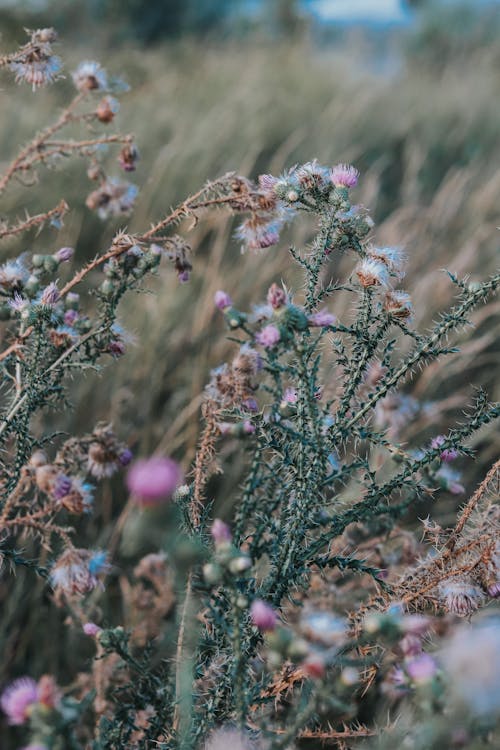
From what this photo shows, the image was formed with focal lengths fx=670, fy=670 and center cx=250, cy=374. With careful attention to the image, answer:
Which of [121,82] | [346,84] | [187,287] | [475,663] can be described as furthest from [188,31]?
[475,663]

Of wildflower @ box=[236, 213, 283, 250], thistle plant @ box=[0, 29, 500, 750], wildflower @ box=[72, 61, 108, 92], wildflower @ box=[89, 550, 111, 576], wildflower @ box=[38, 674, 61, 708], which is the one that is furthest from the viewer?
wildflower @ box=[72, 61, 108, 92]

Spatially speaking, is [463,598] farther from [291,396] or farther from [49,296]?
[49,296]

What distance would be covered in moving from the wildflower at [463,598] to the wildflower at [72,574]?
1.09ft

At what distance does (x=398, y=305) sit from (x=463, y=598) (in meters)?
0.28

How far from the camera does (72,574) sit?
62 centimetres

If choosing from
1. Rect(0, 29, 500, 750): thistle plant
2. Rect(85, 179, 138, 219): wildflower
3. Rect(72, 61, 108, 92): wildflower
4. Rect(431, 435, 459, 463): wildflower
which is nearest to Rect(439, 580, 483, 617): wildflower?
Rect(0, 29, 500, 750): thistle plant

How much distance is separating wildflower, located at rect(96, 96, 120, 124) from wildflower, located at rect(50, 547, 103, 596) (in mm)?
521

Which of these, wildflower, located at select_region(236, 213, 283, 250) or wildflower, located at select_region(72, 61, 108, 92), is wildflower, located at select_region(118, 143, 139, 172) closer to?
wildflower, located at select_region(72, 61, 108, 92)

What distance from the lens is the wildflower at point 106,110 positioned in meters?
0.82

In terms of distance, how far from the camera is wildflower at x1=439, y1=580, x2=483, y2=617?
0.62 meters

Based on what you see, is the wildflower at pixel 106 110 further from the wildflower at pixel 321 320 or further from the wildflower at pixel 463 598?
the wildflower at pixel 463 598

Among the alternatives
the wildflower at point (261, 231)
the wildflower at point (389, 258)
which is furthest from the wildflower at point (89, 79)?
the wildflower at point (389, 258)

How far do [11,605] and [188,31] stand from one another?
11.8 metres

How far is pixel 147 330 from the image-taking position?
1681 mm
